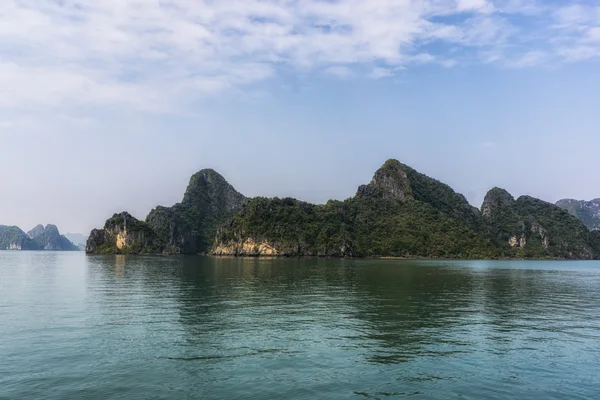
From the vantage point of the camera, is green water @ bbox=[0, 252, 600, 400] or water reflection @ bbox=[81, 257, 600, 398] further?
water reflection @ bbox=[81, 257, 600, 398]

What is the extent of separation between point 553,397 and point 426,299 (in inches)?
1296

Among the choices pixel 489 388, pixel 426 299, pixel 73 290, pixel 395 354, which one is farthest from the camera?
pixel 73 290

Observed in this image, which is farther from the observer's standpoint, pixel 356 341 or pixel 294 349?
pixel 356 341

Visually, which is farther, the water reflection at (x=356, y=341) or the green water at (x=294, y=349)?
the water reflection at (x=356, y=341)

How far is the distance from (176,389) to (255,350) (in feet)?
23.9

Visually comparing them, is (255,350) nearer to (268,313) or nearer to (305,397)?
(305,397)

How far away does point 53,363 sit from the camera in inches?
897

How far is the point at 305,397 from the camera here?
18.4 m

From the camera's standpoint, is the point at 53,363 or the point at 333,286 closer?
the point at 53,363

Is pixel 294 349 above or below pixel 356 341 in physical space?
above

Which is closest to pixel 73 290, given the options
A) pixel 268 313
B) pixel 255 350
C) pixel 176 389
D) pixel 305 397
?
pixel 268 313

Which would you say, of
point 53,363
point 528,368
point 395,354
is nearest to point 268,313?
point 395,354

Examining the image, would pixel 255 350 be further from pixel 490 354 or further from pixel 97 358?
pixel 490 354

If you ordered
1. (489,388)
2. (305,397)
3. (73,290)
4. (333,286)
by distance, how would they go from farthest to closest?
1. (333,286)
2. (73,290)
3. (489,388)
4. (305,397)
